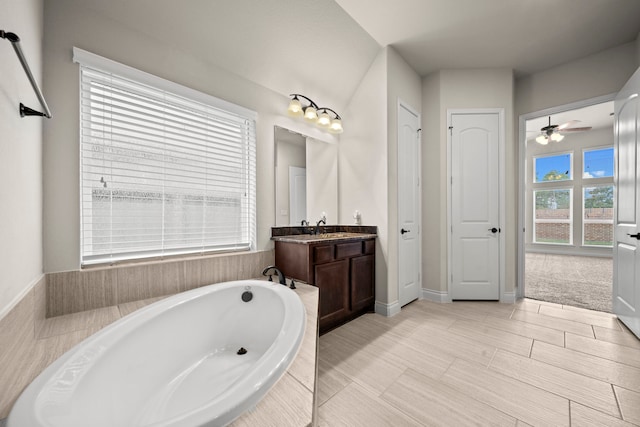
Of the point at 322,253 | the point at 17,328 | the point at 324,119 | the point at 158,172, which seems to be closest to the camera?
the point at 17,328

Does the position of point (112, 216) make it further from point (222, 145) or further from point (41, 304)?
point (222, 145)

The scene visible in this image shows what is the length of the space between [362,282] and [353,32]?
2.43 meters

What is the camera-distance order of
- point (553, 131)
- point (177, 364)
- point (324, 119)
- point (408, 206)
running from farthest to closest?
point (553, 131), point (408, 206), point (324, 119), point (177, 364)

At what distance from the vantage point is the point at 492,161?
3.05m

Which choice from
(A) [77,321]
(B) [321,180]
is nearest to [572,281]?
(B) [321,180]

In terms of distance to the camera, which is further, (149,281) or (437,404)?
(149,281)

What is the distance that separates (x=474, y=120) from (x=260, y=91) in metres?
2.52

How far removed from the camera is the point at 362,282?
8.45ft

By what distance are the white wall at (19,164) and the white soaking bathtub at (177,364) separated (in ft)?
1.16

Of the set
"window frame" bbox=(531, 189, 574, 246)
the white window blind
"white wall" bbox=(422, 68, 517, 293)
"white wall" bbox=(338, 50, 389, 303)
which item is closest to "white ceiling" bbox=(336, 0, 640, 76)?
"white wall" bbox=(422, 68, 517, 293)

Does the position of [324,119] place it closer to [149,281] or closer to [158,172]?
[158,172]

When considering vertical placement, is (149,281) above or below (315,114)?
below

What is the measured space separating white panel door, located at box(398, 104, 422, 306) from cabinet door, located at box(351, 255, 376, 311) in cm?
35

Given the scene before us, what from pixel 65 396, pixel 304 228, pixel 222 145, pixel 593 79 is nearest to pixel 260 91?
pixel 222 145
